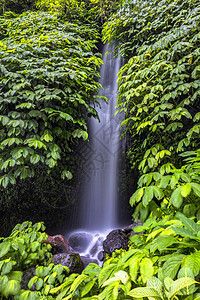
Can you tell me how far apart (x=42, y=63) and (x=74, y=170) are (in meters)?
2.63

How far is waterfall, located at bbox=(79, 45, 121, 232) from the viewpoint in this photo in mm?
4727

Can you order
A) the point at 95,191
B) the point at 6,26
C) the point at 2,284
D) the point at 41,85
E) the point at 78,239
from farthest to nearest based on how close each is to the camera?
the point at 95,191
the point at 6,26
the point at 78,239
the point at 41,85
the point at 2,284

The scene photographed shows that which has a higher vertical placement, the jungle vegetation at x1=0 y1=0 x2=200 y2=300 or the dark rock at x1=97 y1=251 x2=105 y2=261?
the jungle vegetation at x1=0 y1=0 x2=200 y2=300

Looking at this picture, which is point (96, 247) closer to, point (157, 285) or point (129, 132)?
point (129, 132)

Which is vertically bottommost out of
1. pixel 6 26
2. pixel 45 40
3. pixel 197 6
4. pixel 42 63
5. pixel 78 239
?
pixel 78 239

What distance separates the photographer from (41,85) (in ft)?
9.04

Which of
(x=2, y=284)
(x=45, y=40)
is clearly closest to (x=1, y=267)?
(x=2, y=284)

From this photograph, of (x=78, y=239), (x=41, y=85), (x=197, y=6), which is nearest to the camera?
(x=41, y=85)

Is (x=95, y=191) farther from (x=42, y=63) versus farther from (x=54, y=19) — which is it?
(x=54, y=19)

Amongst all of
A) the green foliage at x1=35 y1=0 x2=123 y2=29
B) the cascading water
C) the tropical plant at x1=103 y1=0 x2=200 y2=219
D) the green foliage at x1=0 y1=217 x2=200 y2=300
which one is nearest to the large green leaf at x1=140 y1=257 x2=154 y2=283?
the green foliage at x1=0 y1=217 x2=200 y2=300

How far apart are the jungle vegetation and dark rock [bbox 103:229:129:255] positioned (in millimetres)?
998

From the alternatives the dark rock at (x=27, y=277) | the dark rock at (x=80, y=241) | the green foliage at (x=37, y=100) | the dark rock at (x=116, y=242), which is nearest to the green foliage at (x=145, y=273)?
the dark rock at (x=27, y=277)

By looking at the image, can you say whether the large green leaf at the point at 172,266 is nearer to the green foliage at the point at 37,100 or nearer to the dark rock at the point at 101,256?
the green foliage at the point at 37,100

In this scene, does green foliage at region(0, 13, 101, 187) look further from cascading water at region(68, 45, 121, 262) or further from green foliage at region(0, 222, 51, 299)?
cascading water at region(68, 45, 121, 262)
